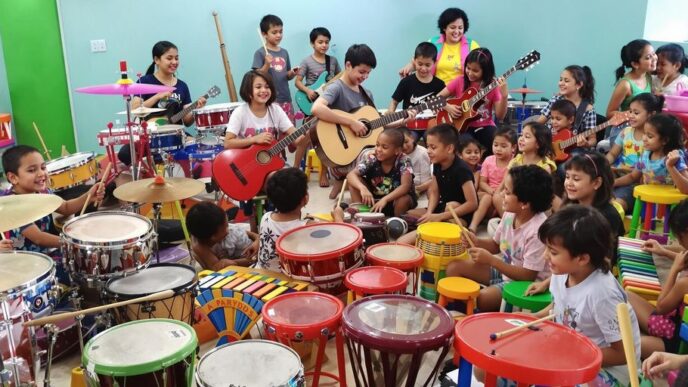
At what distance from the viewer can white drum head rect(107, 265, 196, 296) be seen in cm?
220

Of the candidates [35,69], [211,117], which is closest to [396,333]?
[211,117]

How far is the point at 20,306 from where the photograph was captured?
6.10ft

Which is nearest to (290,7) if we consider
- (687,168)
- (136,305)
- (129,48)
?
(129,48)

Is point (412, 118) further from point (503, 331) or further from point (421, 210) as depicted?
point (503, 331)

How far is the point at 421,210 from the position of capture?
12.5 ft

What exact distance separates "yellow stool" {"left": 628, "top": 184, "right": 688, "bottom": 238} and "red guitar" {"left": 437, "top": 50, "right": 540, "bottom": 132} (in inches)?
Result: 53.6

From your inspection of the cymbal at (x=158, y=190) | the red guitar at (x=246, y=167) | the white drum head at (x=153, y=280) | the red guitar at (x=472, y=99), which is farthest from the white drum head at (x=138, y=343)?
the red guitar at (x=472, y=99)

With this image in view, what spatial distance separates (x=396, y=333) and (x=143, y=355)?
760mm

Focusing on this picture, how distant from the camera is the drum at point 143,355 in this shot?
160 centimetres

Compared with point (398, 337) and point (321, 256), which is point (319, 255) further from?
point (398, 337)

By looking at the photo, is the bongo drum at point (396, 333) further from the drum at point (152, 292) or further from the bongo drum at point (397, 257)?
the drum at point (152, 292)

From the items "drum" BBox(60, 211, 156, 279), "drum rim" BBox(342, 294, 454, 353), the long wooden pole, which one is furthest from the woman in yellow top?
"drum rim" BBox(342, 294, 454, 353)

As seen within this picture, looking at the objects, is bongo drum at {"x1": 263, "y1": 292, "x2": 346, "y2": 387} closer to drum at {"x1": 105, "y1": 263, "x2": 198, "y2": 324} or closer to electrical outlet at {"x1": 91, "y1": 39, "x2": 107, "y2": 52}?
drum at {"x1": 105, "y1": 263, "x2": 198, "y2": 324}

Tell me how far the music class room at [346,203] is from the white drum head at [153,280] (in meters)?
0.01
